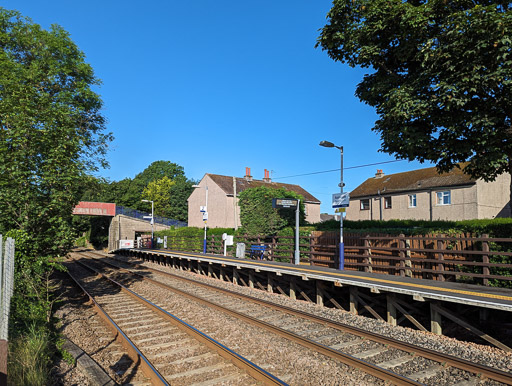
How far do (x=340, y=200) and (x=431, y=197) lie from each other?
63.9 feet

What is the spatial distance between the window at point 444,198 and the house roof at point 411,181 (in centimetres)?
71

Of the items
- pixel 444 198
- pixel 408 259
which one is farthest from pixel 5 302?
pixel 444 198

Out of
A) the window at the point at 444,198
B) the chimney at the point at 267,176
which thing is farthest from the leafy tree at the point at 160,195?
the window at the point at 444,198

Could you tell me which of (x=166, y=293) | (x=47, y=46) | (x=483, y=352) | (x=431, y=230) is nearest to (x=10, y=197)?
(x=166, y=293)

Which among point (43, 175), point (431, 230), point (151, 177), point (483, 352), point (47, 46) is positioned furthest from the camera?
point (151, 177)

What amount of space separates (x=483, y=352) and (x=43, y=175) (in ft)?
→ 35.8

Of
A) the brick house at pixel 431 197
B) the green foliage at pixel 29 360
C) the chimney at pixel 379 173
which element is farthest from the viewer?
the chimney at pixel 379 173

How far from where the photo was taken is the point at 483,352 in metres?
6.37

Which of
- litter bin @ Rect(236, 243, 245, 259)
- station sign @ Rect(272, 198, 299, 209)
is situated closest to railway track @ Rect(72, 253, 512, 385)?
station sign @ Rect(272, 198, 299, 209)

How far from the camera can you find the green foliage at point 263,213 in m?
20.4

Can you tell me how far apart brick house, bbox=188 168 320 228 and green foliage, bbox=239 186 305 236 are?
44.3ft

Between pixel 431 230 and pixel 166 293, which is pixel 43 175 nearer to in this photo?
pixel 166 293

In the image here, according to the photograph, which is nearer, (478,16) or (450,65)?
(478,16)

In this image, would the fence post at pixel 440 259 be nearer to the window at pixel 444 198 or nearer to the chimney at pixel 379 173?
the window at pixel 444 198
